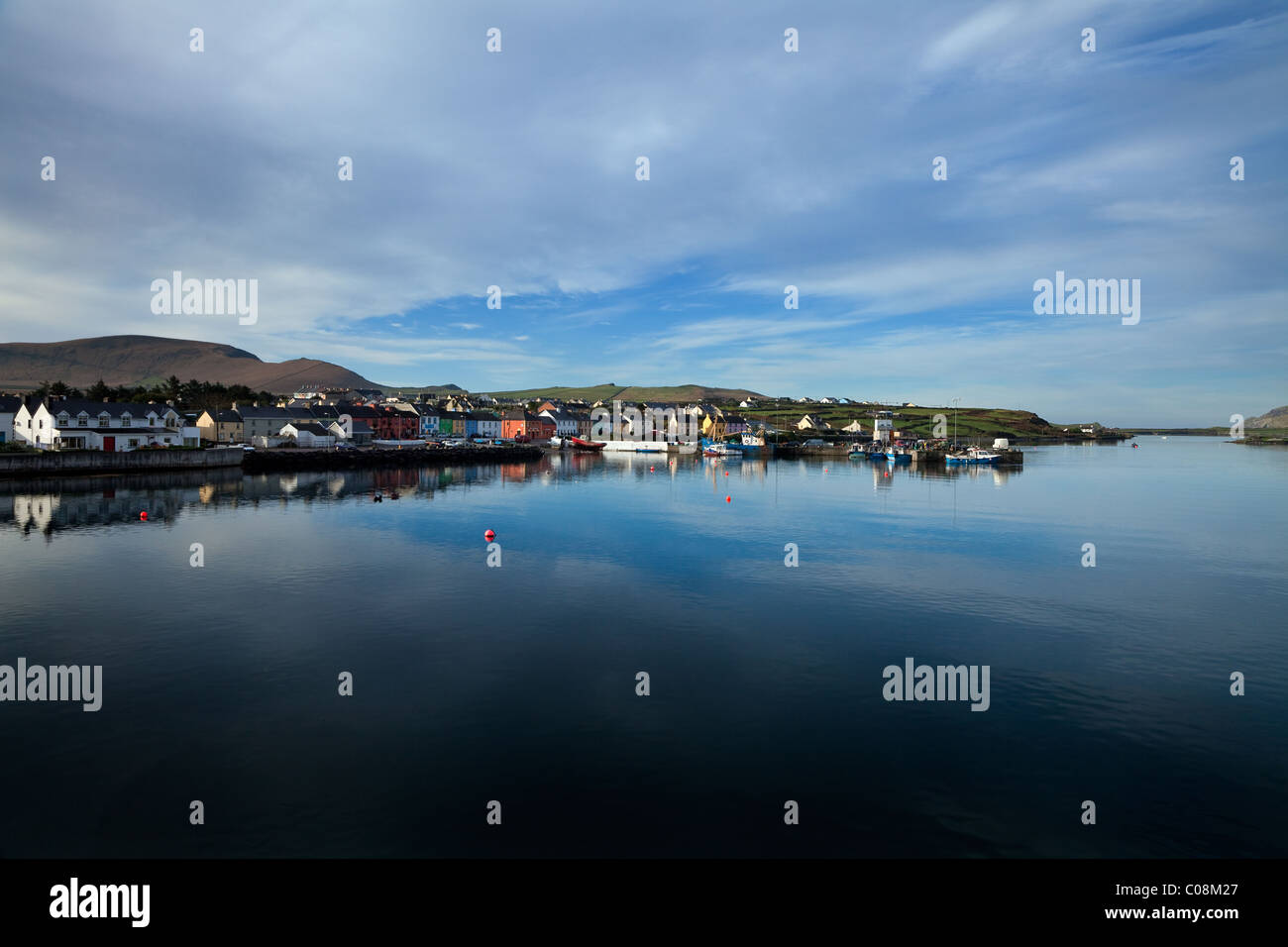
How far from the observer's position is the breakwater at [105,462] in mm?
67188

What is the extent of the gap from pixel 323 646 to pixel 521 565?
13.6 meters

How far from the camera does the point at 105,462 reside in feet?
242

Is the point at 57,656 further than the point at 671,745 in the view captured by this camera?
Yes

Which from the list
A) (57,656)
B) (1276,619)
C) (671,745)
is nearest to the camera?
(671,745)

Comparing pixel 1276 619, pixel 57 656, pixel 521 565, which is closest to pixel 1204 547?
pixel 1276 619

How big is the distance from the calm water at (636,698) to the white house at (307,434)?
79201 mm

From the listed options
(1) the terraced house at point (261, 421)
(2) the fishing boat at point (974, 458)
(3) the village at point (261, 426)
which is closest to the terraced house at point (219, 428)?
(3) the village at point (261, 426)

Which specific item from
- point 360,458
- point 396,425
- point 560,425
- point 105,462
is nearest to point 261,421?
point 360,458

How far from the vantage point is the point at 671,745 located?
49.6ft

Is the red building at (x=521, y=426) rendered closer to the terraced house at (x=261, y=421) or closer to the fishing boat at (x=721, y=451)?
the fishing boat at (x=721, y=451)

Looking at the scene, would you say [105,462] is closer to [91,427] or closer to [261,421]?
[91,427]
